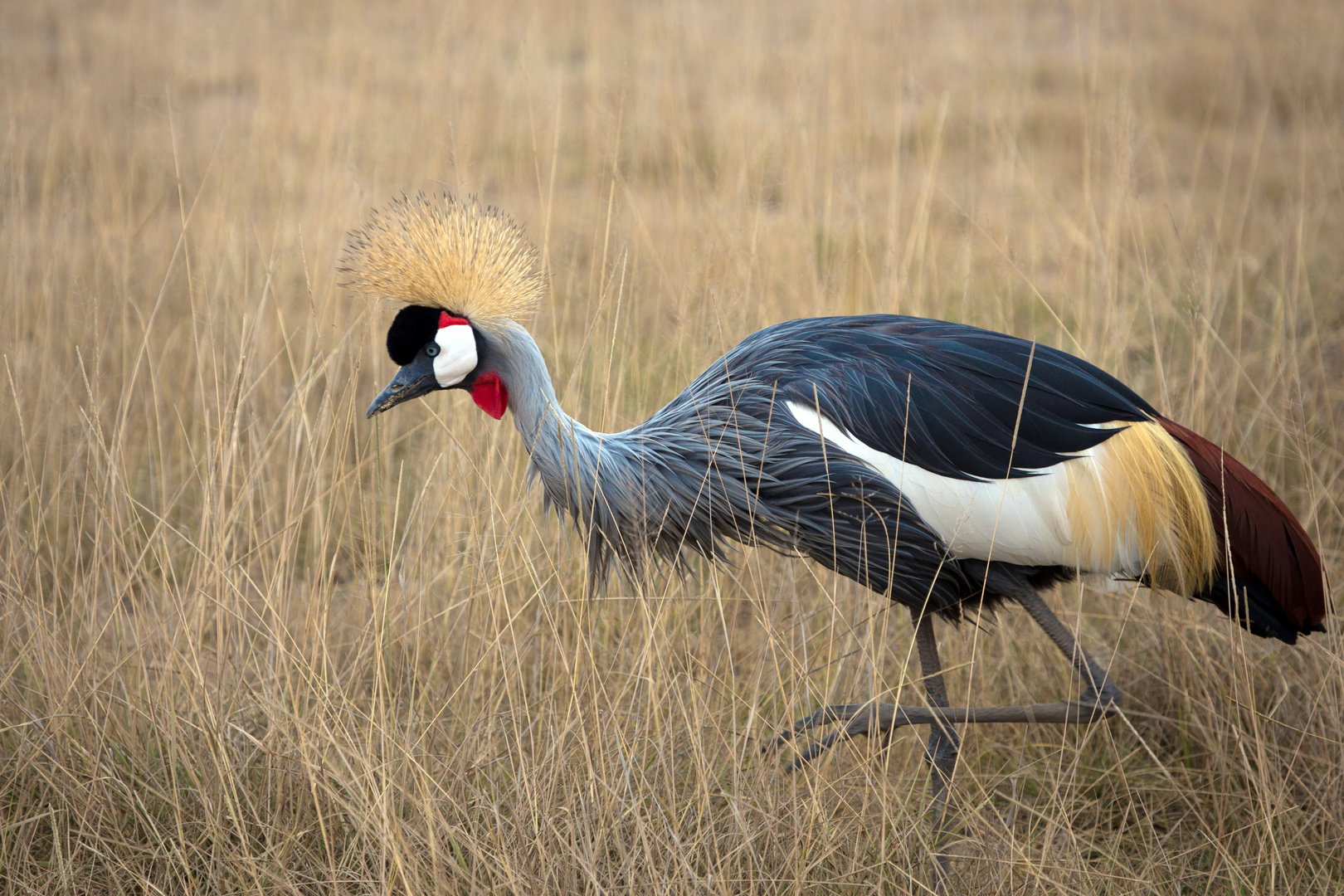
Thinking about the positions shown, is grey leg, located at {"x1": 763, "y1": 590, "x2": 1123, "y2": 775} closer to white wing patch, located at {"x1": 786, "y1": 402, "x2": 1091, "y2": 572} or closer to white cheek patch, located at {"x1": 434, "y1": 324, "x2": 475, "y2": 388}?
white wing patch, located at {"x1": 786, "y1": 402, "x2": 1091, "y2": 572}

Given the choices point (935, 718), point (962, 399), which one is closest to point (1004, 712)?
point (935, 718)

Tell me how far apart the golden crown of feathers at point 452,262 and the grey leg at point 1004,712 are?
94 centimetres

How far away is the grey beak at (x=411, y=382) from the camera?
1897mm

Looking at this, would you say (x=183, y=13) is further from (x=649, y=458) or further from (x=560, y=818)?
(x=560, y=818)

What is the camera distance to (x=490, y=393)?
201 cm

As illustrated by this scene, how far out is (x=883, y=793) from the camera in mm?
1539

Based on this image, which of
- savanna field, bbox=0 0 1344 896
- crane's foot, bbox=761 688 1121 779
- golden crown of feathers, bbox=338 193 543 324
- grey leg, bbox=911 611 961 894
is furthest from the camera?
golden crown of feathers, bbox=338 193 543 324

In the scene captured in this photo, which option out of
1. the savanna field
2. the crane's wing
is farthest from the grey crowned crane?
the savanna field

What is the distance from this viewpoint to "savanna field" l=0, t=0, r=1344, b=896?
5.23 ft

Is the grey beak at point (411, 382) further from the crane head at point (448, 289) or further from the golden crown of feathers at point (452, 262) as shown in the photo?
the golden crown of feathers at point (452, 262)

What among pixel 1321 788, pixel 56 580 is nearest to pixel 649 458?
pixel 56 580

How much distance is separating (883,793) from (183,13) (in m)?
5.36

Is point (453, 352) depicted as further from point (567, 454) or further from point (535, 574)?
point (535, 574)

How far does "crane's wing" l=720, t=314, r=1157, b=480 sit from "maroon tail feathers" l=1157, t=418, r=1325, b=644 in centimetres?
17
